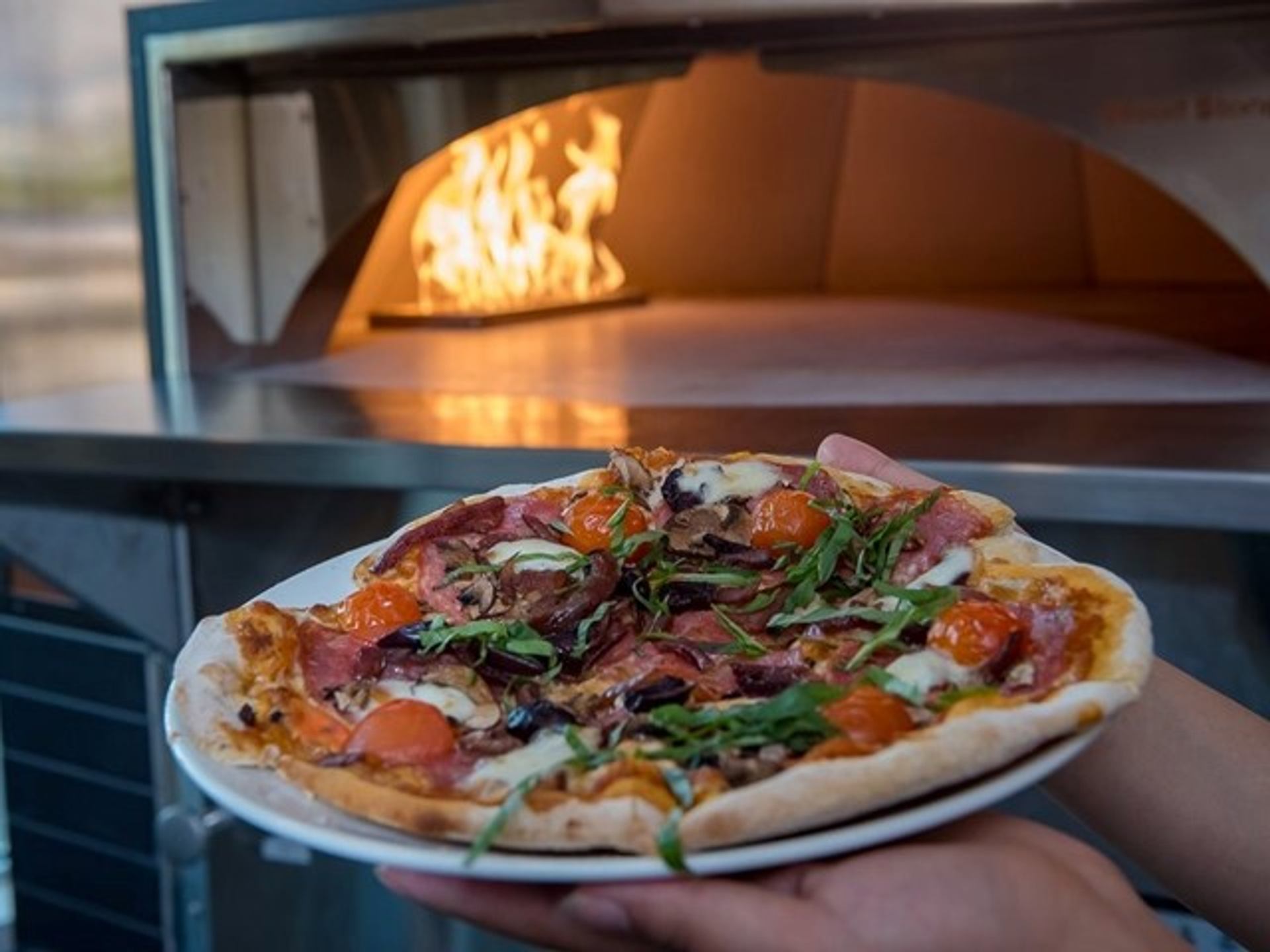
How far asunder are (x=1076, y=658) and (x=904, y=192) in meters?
2.52

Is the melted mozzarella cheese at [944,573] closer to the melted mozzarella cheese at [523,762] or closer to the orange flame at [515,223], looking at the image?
the melted mozzarella cheese at [523,762]

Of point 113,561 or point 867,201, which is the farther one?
point 867,201

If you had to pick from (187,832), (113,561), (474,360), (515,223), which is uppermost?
(515,223)

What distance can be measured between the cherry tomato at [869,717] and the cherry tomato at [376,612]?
26cm

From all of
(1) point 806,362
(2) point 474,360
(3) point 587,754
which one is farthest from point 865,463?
(2) point 474,360

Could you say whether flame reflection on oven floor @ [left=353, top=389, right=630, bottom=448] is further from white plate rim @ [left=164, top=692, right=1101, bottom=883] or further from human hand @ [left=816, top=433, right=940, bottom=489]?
white plate rim @ [left=164, top=692, right=1101, bottom=883]

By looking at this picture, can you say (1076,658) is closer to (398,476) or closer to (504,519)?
(504,519)

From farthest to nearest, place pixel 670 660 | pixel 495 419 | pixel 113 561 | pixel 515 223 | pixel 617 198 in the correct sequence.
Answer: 1. pixel 617 198
2. pixel 515 223
3. pixel 113 561
4. pixel 495 419
5. pixel 670 660

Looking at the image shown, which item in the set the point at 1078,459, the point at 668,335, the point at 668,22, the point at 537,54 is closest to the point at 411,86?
the point at 537,54

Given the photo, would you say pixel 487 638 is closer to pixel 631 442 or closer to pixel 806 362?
pixel 631 442

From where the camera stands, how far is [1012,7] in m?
1.66

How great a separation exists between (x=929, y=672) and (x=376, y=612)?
0.98ft

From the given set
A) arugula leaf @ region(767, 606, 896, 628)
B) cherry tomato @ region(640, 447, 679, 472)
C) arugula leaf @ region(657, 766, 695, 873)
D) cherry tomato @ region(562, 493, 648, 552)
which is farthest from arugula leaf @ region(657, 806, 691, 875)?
cherry tomato @ region(640, 447, 679, 472)

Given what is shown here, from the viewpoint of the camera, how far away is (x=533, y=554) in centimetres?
88
